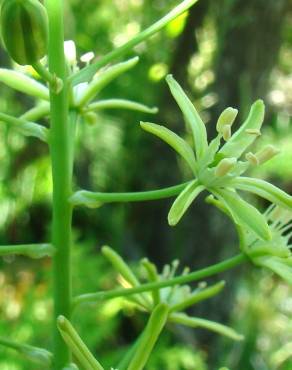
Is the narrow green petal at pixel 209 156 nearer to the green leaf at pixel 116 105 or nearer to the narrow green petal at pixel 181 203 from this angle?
the narrow green petal at pixel 181 203

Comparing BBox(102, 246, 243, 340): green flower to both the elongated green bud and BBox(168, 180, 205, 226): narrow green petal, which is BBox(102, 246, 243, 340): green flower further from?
the elongated green bud

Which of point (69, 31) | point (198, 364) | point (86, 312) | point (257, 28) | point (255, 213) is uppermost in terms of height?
point (69, 31)

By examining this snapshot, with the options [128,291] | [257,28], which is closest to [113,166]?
[257,28]

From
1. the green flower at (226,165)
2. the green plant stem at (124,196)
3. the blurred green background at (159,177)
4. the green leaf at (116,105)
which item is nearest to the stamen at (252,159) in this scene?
the green flower at (226,165)

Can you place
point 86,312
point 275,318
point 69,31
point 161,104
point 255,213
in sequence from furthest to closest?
point 161,104, point 275,318, point 69,31, point 86,312, point 255,213

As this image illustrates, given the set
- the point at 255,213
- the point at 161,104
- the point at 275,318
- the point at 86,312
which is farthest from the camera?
the point at 161,104

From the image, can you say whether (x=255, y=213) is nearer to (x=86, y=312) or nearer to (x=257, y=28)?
(x=86, y=312)

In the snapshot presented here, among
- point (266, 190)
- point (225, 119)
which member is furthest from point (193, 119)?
point (266, 190)
